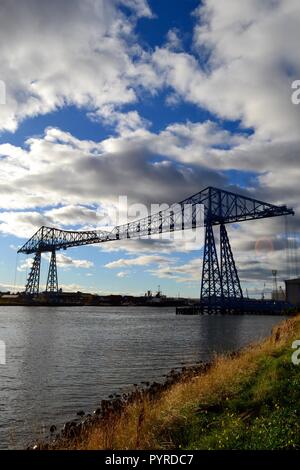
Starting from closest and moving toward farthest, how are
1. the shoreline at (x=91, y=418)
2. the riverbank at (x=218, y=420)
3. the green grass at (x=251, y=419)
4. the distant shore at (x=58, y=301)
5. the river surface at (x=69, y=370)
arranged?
the green grass at (x=251, y=419), the riverbank at (x=218, y=420), the shoreline at (x=91, y=418), the river surface at (x=69, y=370), the distant shore at (x=58, y=301)

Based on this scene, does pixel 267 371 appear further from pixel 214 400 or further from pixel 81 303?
pixel 81 303

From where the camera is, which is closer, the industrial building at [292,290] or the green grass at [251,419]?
the green grass at [251,419]

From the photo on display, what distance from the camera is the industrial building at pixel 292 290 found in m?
111

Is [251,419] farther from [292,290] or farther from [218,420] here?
[292,290]

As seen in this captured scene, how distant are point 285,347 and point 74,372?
425 inches

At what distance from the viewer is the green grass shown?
7285mm

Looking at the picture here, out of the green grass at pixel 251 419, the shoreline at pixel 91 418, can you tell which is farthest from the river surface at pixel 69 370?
the green grass at pixel 251 419

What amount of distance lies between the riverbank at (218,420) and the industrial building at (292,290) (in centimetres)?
10366

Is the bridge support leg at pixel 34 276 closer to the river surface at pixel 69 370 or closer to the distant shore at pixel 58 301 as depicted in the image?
the distant shore at pixel 58 301

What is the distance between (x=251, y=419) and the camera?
8.68 m

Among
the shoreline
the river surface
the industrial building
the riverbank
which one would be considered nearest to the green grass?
the riverbank

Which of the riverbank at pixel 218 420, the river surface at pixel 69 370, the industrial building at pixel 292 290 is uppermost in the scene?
the industrial building at pixel 292 290

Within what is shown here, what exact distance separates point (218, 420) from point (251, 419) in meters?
0.68
